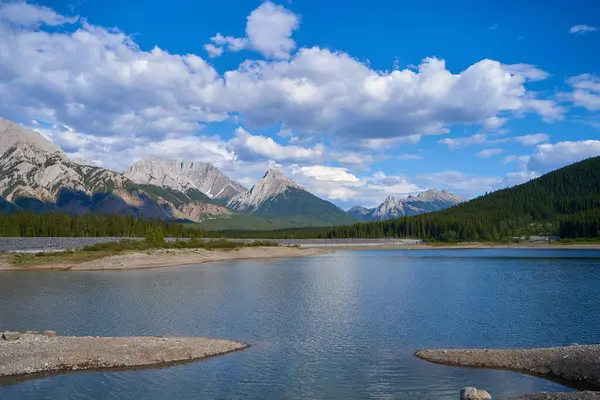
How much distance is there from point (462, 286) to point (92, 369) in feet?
171

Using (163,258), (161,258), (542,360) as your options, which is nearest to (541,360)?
Result: (542,360)

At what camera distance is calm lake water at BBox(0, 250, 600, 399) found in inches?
1000

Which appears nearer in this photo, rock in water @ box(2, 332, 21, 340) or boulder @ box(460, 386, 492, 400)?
boulder @ box(460, 386, 492, 400)

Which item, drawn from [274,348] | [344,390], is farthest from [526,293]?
[344,390]

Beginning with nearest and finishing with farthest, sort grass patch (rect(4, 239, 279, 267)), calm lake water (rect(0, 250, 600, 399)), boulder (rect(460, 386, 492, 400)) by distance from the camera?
boulder (rect(460, 386, 492, 400)), calm lake water (rect(0, 250, 600, 399)), grass patch (rect(4, 239, 279, 267))

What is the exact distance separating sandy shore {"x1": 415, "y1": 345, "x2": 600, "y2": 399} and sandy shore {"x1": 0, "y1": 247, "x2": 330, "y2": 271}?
288 feet

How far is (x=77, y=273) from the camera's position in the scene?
91.1m

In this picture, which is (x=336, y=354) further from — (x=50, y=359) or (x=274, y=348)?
(x=50, y=359)

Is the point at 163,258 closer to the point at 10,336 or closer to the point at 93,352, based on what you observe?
the point at 10,336

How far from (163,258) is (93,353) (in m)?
90.9

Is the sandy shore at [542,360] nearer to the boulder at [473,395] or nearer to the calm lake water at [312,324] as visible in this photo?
the calm lake water at [312,324]

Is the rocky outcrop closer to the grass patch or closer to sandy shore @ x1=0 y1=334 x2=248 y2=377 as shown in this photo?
sandy shore @ x1=0 y1=334 x2=248 y2=377

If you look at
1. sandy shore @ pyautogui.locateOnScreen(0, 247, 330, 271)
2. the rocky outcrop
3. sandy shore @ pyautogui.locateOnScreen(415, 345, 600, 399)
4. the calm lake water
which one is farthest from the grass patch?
sandy shore @ pyautogui.locateOnScreen(415, 345, 600, 399)

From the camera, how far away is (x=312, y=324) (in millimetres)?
41906
